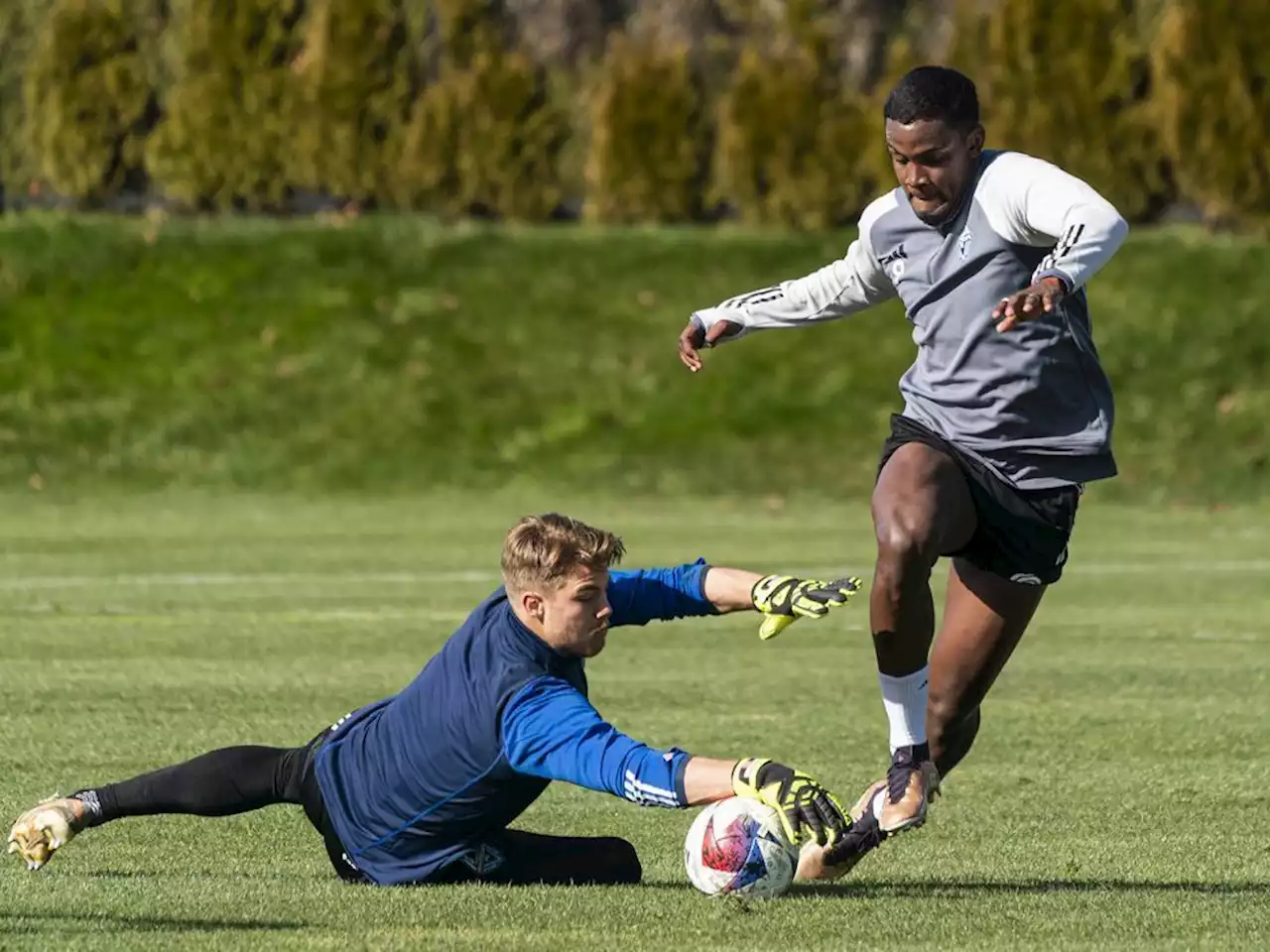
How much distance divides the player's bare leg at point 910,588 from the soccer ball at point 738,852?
555 mm

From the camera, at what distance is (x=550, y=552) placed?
6922 mm

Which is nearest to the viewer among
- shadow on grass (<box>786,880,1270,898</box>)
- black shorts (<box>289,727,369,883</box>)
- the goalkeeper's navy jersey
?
the goalkeeper's navy jersey

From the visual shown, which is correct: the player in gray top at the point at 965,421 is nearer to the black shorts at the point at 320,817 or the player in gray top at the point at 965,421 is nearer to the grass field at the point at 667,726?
the grass field at the point at 667,726

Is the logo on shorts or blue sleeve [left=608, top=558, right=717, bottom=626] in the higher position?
blue sleeve [left=608, top=558, right=717, bottom=626]

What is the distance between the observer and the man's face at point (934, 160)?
809 cm

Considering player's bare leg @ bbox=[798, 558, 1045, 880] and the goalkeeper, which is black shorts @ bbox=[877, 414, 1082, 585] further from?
the goalkeeper

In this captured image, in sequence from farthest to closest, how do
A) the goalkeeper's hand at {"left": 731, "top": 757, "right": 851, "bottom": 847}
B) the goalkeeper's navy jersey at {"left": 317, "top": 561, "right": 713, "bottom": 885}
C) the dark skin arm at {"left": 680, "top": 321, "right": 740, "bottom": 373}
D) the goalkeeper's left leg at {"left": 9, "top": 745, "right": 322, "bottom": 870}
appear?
the dark skin arm at {"left": 680, "top": 321, "right": 740, "bottom": 373} → the goalkeeper's left leg at {"left": 9, "top": 745, "right": 322, "bottom": 870} → the goalkeeper's navy jersey at {"left": 317, "top": 561, "right": 713, "bottom": 885} → the goalkeeper's hand at {"left": 731, "top": 757, "right": 851, "bottom": 847}

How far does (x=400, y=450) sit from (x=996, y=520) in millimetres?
20909

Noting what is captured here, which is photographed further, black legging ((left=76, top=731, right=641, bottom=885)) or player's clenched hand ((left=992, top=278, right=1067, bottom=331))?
black legging ((left=76, top=731, right=641, bottom=885))

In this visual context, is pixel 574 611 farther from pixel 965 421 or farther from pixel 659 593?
pixel 965 421

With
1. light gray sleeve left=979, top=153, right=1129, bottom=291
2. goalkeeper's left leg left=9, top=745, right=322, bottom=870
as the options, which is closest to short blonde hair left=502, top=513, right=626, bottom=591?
goalkeeper's left leg left=9, top=745, right=322, bottom=870

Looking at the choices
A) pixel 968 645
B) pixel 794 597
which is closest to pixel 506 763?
pixel 794 597

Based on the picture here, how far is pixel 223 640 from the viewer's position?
49.2ft

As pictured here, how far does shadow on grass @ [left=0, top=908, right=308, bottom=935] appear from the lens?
663 cm
